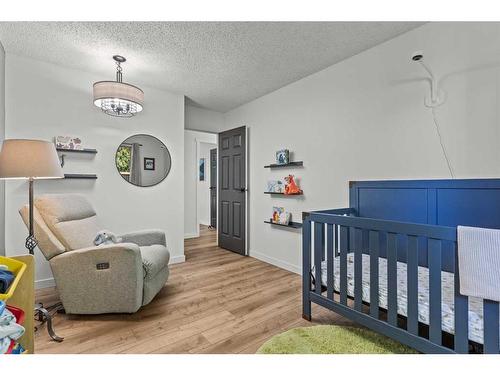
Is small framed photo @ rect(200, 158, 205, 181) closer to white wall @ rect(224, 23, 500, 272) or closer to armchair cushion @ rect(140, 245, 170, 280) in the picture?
white wall @ rect(224, 23, 500, 272)

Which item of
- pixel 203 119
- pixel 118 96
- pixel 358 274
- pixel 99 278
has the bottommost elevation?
pixel 99 278

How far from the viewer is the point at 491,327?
41.1 inches

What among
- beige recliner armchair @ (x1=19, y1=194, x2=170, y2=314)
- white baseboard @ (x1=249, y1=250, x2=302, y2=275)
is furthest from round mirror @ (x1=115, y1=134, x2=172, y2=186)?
white baseboard @ (x1=249, y1=250, x2=302, y2=275)

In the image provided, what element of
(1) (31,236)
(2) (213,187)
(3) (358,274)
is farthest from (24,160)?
(2) (213,187)

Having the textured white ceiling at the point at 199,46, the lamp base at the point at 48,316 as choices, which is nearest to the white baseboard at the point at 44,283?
the lamp base at the point at 48,316

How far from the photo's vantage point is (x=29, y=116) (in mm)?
2355

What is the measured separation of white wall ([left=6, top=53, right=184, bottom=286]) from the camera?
231cm

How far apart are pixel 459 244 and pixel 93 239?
8.23 feet

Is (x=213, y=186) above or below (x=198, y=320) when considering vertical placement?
above

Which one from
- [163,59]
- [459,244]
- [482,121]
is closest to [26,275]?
[163,59]

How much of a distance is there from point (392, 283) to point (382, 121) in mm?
1401

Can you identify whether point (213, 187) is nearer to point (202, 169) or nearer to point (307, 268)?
point (202, 169)

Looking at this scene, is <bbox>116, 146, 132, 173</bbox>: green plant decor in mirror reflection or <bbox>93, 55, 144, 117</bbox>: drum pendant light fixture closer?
<bbox>93, 55, 144, 117</bbox>: drum pendant light fixture

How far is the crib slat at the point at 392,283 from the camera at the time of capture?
1339 millimetres
